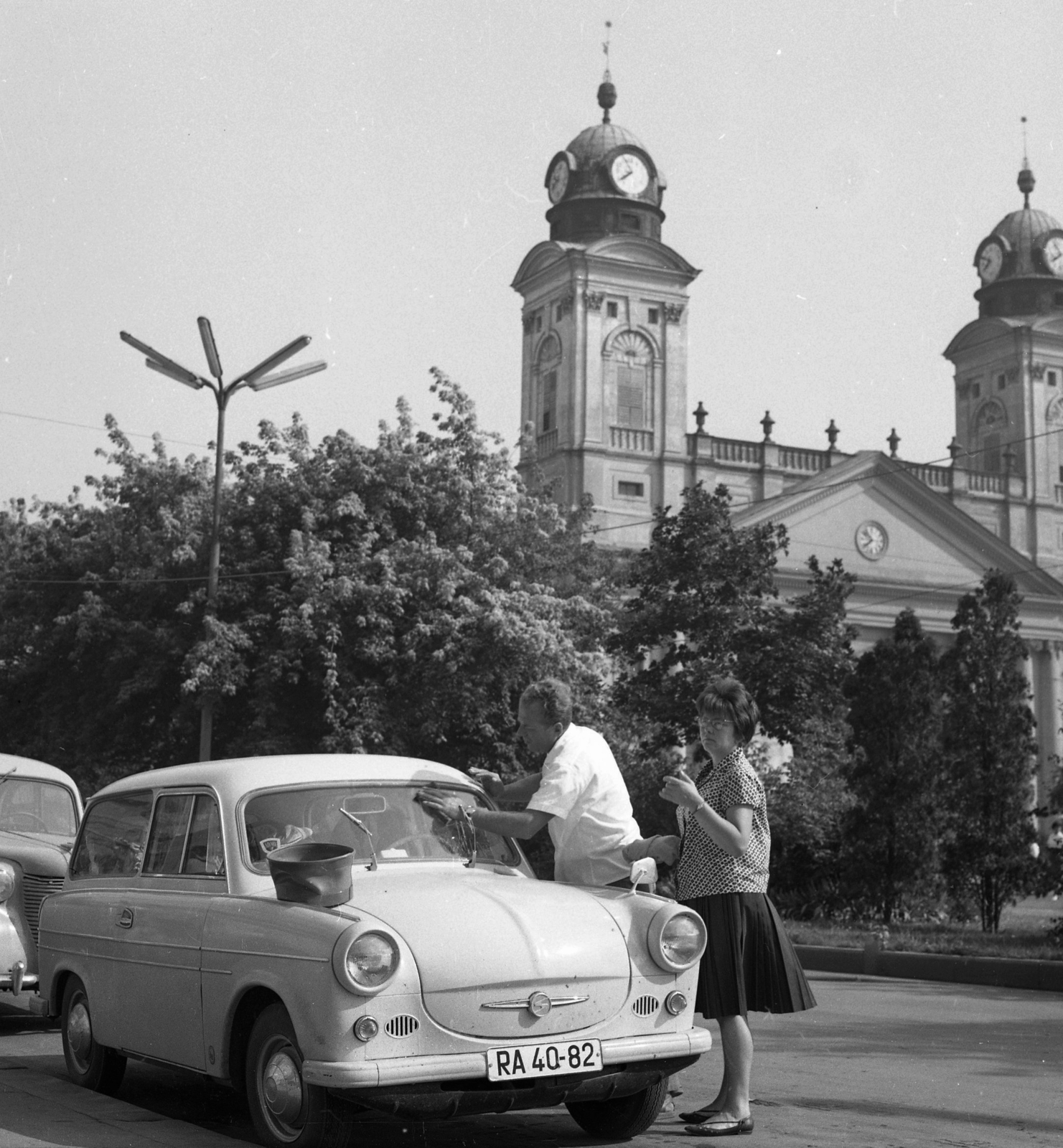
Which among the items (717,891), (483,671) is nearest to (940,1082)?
(717,891)

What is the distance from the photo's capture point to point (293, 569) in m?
27.9

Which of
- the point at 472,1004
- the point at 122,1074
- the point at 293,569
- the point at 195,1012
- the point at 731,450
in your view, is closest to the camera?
the point at 472,1004

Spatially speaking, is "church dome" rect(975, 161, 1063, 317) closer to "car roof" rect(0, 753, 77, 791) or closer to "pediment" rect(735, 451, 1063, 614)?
"pediment" rect(735, 451, 1063, 614)

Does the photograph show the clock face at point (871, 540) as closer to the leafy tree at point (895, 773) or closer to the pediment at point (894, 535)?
the pediment at point (894, 535)

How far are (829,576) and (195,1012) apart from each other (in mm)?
23648

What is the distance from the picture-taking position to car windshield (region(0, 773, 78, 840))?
1153cm

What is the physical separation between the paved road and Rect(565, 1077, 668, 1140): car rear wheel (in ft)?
0.22

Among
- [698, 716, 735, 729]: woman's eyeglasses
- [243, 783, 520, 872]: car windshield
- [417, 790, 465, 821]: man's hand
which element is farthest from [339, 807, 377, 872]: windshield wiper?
[698, 716, 735, 729]: woman's eyeglasses

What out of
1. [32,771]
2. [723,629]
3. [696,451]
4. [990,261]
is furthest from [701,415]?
[32,771]

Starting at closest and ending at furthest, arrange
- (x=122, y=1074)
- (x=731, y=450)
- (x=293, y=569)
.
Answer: (x=122, y=1074) < (x=293, y=569) < (x=731, y=450)

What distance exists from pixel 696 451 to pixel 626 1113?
58.9m

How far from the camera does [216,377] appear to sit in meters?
26.0

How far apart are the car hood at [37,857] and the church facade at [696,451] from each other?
4790 cm

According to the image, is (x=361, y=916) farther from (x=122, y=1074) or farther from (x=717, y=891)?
(x=122, y=1074)
